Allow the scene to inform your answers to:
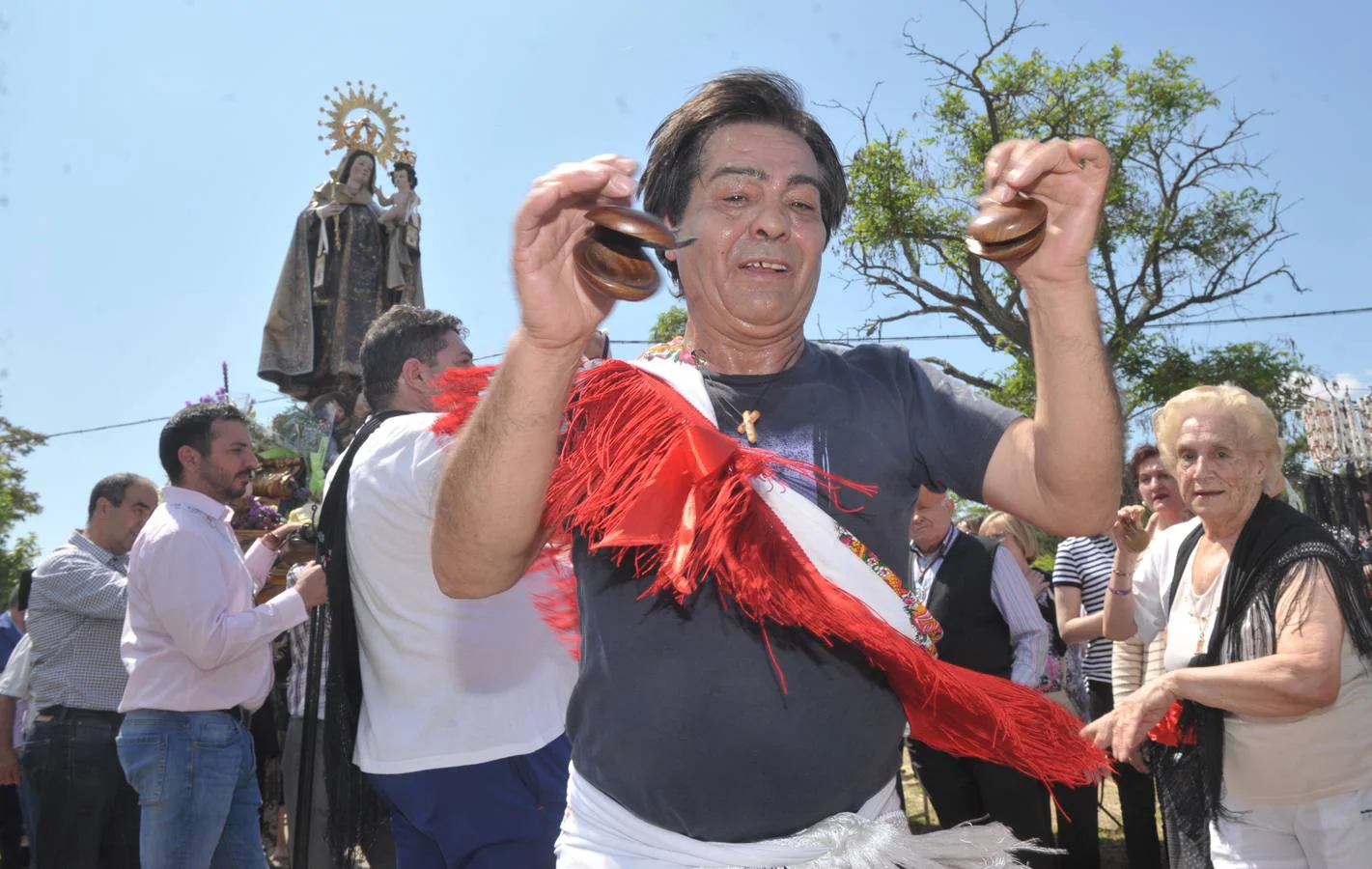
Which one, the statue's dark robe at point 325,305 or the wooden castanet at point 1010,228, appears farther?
the statue's dark robe at point 325,305

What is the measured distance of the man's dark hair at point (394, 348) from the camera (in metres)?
3.90

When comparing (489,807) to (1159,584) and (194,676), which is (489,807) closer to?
(194,676)

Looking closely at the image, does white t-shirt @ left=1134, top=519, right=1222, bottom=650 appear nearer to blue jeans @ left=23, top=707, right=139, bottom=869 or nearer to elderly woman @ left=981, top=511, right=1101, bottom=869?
elderly woman @ left=981, top=511, right=1101, bottom=869

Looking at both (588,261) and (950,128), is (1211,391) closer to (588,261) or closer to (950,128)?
(588,261)

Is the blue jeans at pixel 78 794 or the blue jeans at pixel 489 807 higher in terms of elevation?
the blue jeans at pixel 489 807

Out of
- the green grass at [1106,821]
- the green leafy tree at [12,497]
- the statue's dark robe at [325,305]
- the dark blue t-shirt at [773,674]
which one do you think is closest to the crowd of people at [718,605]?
the dark blue t-shirt at [773,674]

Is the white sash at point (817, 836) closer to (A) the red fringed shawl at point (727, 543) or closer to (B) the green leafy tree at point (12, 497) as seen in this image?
(A) the red fringed shawl at point (727, 543)

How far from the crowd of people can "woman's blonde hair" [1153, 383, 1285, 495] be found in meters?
0.02

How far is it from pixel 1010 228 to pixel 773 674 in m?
0.74

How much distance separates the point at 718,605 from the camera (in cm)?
169

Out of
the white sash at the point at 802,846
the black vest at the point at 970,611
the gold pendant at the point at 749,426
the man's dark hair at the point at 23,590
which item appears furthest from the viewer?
the man's dark hair at the point at 23,590

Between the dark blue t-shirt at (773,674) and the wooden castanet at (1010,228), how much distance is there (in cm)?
31

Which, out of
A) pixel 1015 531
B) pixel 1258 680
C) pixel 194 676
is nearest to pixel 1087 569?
pixel 1015 531

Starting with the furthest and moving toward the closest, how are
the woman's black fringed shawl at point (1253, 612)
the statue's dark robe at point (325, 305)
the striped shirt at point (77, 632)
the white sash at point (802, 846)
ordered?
the statue's dark robe at point (325, 305) < the striped shirt at point (77, 632) < the woman's black fringed shawl at point (1253, 612) < the white sash at point (802, 846)
